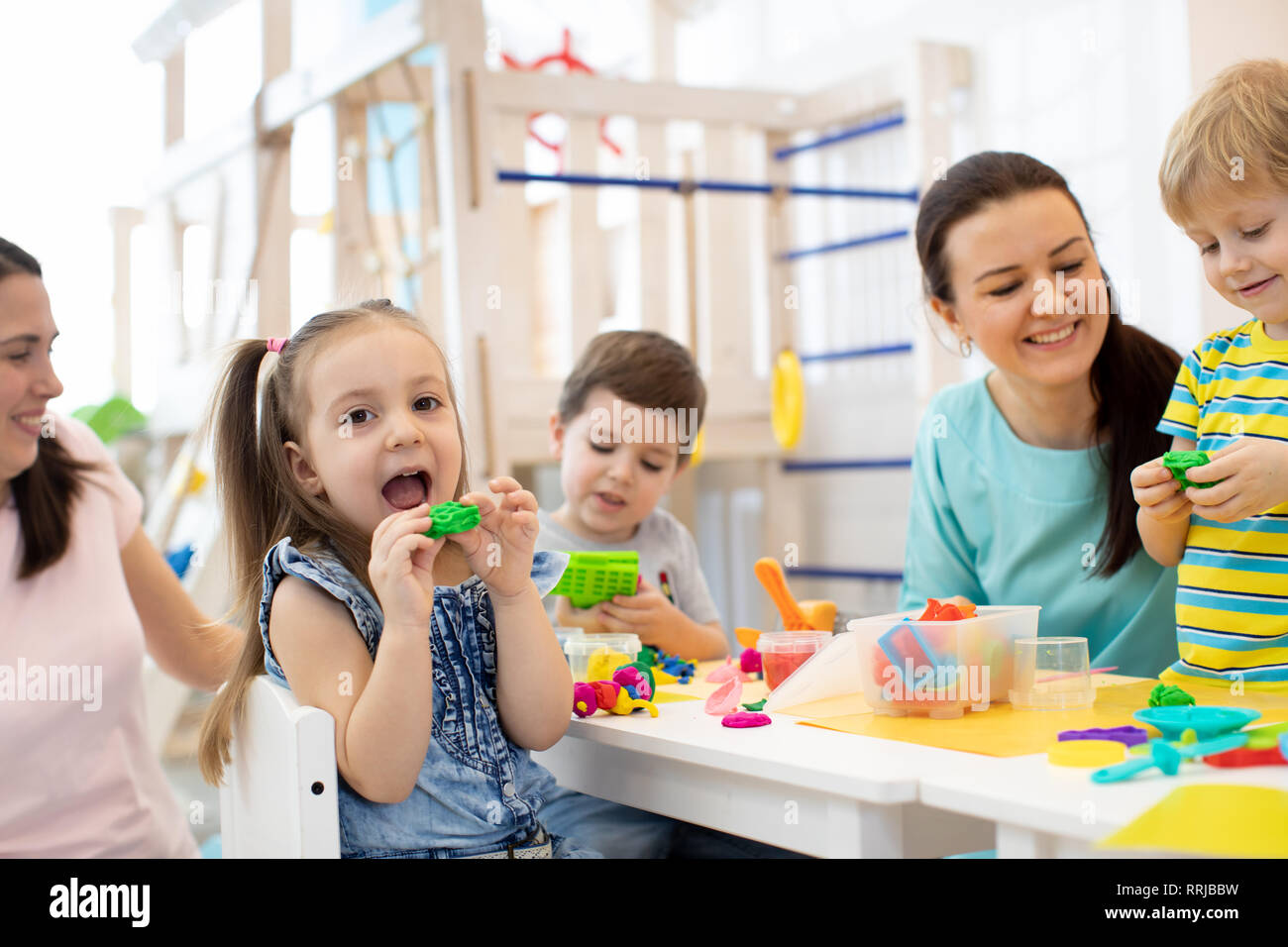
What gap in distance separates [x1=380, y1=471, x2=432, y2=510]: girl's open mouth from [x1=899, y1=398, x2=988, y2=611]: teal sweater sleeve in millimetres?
715

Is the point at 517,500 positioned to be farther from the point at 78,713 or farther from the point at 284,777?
the point at 78,713

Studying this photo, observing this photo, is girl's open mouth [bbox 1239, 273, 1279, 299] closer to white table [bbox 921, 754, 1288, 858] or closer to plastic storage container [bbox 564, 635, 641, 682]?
white table [bbox 921, 754, 1288, 858]

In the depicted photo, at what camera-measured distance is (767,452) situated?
11.3 feet

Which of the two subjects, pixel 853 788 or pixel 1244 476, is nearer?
pixel 853 788

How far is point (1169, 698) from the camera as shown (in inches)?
38.0

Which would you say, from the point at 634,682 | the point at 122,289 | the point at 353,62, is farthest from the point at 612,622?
the point at 122,289

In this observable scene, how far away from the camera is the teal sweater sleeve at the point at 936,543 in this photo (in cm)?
153

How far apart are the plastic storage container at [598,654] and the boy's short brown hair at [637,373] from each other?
1.50ft

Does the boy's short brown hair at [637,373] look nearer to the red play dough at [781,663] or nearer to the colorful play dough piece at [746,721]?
the red play dough at [781,663]

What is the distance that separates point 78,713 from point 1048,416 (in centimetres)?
124
